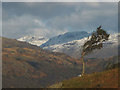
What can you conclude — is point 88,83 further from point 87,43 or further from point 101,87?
point 87,43

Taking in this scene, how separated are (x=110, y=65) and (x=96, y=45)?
1007cm

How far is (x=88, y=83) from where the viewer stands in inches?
1762

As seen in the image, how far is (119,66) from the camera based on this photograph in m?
51.4

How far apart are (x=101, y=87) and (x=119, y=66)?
14.7 m

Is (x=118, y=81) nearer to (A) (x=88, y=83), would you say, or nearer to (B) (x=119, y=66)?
(A) (x=88, y=83)

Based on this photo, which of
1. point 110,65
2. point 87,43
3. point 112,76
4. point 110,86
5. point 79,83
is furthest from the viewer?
point 87,43

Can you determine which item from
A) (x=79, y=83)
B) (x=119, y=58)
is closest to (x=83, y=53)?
A: (x=119, y=58)

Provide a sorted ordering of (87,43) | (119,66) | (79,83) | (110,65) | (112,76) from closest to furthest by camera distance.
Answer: (112,76)
(79,83)
(119,66)
(110,65)
(87,43)

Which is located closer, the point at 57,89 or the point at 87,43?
the point at 57,89

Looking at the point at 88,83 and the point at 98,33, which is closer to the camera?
the point at 88,83

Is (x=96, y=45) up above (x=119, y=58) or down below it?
above

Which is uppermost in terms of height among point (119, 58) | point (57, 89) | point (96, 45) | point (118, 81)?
point (96, 45)

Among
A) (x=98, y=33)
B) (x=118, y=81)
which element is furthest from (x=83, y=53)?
(x=118, y=81)

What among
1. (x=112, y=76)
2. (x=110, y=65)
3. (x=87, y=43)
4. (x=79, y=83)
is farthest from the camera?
(x=87, y=43)
